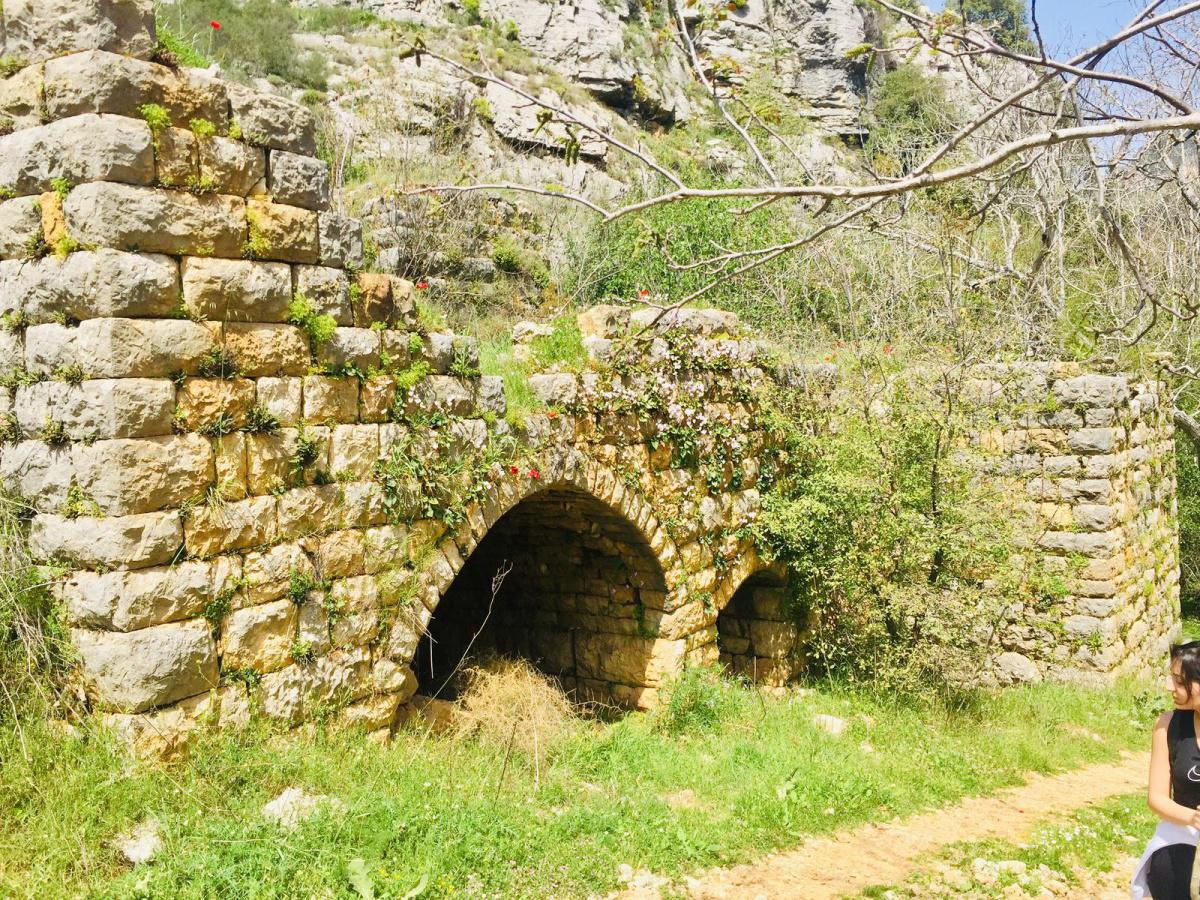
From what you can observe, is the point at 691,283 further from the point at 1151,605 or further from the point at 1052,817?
the point at 1052,817

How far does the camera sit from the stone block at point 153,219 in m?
4.11

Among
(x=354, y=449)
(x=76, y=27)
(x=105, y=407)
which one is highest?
(x=76, y=27)

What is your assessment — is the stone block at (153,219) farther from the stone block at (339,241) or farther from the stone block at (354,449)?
the stone block at (354,449)

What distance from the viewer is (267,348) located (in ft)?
15.3

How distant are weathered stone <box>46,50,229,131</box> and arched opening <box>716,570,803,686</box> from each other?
21.1ft

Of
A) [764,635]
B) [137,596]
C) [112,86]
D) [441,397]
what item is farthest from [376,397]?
[764,635]

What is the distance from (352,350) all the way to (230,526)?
46.6 inches

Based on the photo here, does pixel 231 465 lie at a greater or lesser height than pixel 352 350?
lesser

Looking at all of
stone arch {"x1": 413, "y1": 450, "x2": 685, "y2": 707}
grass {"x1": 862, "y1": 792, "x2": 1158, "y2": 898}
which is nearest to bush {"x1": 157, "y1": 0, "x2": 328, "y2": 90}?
stone arch {"x1": 413, "y1": 450, "x2": 685, "y2": 707}

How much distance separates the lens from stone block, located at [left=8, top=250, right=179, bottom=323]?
4090 millimetres

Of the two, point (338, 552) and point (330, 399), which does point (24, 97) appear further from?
point (338, 552)

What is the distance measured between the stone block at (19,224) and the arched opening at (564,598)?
3849mm

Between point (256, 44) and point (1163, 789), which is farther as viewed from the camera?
point (256, 44)

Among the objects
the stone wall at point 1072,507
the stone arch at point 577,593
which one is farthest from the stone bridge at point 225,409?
the stone wall at point 1072,507
